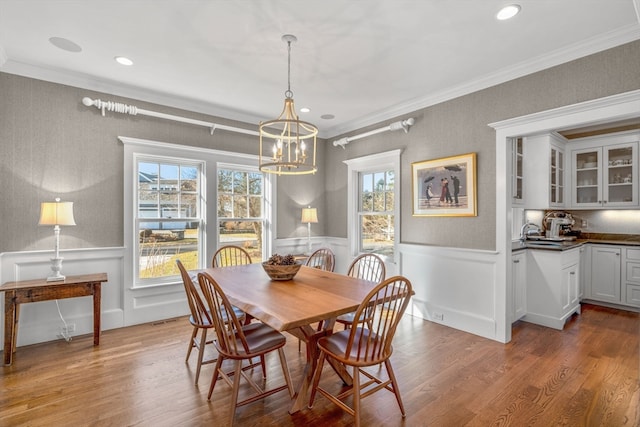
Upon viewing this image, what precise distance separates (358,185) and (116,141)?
337cm

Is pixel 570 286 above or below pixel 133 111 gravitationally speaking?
below

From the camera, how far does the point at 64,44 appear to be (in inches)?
105

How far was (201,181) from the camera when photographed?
4180mm

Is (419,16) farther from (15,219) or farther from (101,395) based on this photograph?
(15,219)

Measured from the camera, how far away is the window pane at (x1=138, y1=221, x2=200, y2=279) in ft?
12.4

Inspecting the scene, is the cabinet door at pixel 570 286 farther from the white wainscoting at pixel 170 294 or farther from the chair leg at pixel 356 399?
the chair leg at pixel 356 399

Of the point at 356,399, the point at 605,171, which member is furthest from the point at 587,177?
the point at 356,399

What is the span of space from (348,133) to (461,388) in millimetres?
3876

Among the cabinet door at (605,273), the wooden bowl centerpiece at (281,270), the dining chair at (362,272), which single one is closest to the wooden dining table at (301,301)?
the wooden bowl centerpiece at (281,270)

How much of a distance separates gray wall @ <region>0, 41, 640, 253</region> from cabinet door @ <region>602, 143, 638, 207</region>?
2673mm

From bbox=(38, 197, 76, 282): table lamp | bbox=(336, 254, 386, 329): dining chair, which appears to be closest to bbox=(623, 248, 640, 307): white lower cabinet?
bbox=(336, 254, 386, 329): dining chair

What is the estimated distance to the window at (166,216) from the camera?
12.3 ft

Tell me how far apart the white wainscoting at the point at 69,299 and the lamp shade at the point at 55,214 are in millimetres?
507

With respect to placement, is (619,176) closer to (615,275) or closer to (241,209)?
(615,275)
